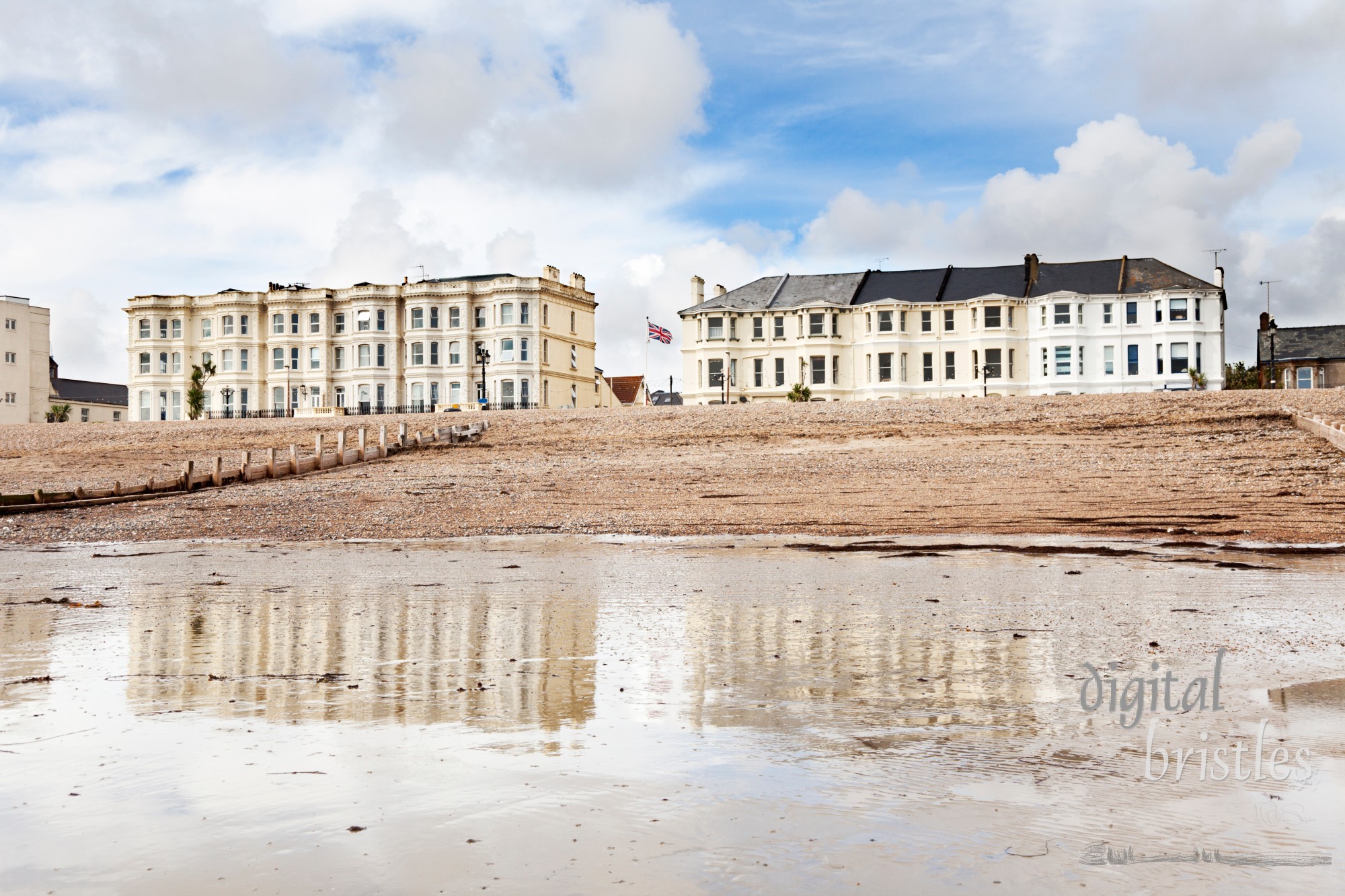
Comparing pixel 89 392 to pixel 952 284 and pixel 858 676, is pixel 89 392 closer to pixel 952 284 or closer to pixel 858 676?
pixel 952 284

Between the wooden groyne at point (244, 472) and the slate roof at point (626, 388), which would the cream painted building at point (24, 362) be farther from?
the wooden groyne at point (244, 472)

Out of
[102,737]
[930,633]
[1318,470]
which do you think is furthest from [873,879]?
[1318,470]

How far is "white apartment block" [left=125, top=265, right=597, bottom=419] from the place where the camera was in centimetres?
8788

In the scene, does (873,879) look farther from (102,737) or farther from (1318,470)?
(1318,470)

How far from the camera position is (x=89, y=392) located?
132m

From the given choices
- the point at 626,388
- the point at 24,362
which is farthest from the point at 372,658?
the point at 24,362

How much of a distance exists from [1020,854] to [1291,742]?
2248 millimetres

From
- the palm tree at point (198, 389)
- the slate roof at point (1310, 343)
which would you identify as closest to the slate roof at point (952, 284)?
the slate roof at point (1310, 343)

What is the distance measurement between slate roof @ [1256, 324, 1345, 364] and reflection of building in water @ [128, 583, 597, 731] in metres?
91.4

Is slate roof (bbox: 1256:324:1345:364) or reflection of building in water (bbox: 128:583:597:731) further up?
slate roof (bbox: 1256:324:1345:364)

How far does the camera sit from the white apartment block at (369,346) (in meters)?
87.9

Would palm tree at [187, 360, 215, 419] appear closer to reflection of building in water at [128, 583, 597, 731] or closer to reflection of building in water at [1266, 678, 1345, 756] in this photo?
reflection of building in water at [128, 583, 597, 731]

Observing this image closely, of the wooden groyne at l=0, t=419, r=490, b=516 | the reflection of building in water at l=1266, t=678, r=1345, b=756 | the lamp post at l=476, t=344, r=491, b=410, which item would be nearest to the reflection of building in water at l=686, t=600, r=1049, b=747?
the reflection of building in water at l=1266, t=678, r=1345, b=756

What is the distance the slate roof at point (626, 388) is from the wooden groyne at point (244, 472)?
66.8 meters
